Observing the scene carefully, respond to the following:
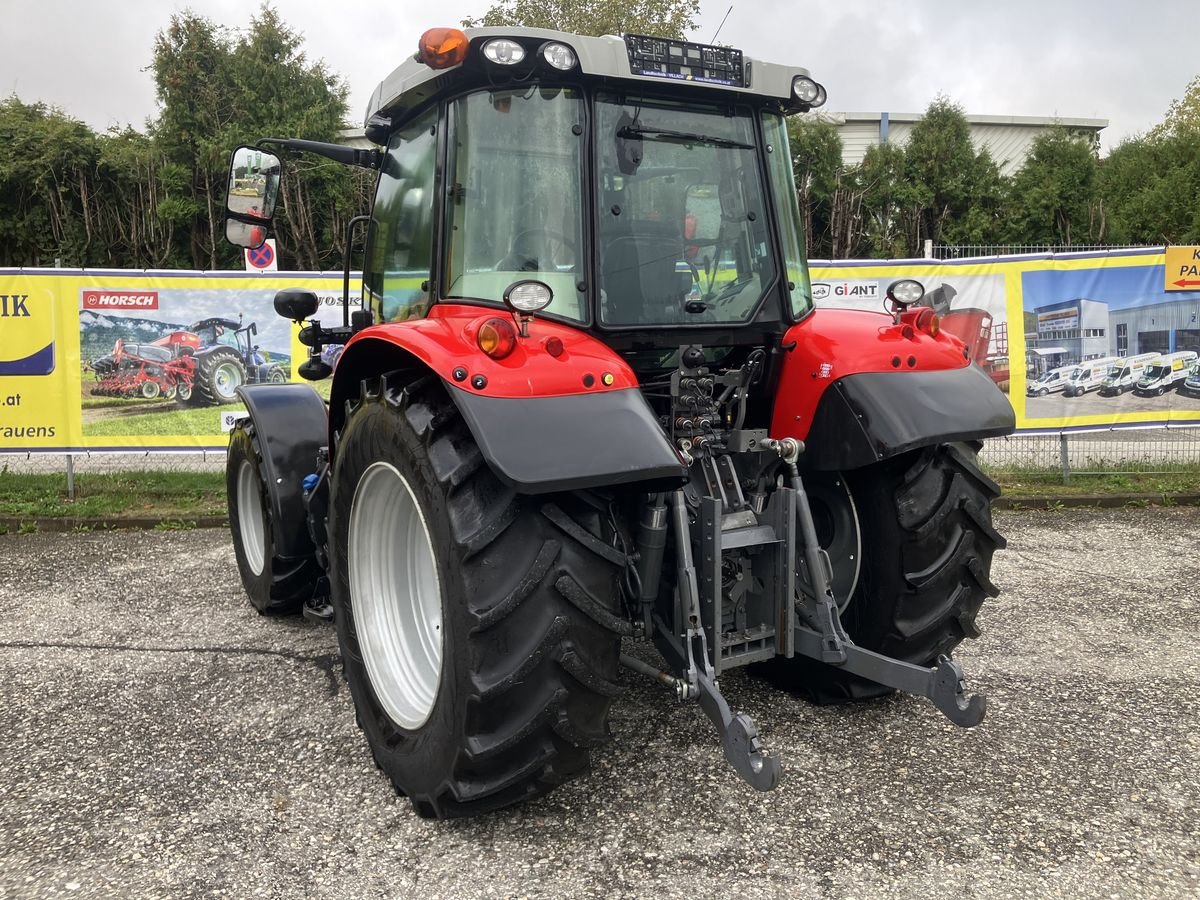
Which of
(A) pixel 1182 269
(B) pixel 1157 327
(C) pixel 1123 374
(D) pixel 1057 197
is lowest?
(C) pixel 1123 374

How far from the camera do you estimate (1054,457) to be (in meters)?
8.50

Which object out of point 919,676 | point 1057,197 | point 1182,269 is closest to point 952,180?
point 1057,197

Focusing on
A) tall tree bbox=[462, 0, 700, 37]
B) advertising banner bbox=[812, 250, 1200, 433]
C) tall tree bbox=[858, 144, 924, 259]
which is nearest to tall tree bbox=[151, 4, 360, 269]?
tall tree bbox=[462, 0, 700, 37]

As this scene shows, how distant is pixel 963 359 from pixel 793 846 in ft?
6.00

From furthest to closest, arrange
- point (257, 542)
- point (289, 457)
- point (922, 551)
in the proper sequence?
point (257, 542) → point (289, 457) → point (922, 551)

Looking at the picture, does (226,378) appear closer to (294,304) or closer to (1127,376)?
(294,304)

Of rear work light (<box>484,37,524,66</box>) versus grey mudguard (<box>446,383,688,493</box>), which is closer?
grey mudguard (<box>446,383,688,493</box>)

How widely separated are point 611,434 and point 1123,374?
735cm

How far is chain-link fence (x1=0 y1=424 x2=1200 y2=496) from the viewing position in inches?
320

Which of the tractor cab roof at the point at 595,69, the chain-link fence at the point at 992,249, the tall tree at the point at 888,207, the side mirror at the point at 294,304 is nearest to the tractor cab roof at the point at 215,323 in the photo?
the side mirror at the point at 294,304

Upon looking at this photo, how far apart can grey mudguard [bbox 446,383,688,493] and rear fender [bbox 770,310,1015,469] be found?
86 cm

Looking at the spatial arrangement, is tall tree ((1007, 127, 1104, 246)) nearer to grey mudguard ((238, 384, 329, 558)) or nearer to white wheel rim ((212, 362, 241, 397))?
white wheel rim ((212, 362, 241, 397))

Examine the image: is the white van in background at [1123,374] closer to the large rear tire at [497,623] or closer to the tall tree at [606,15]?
the large rear tire at [497,623]

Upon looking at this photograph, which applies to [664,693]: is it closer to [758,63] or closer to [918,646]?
[918,646]
